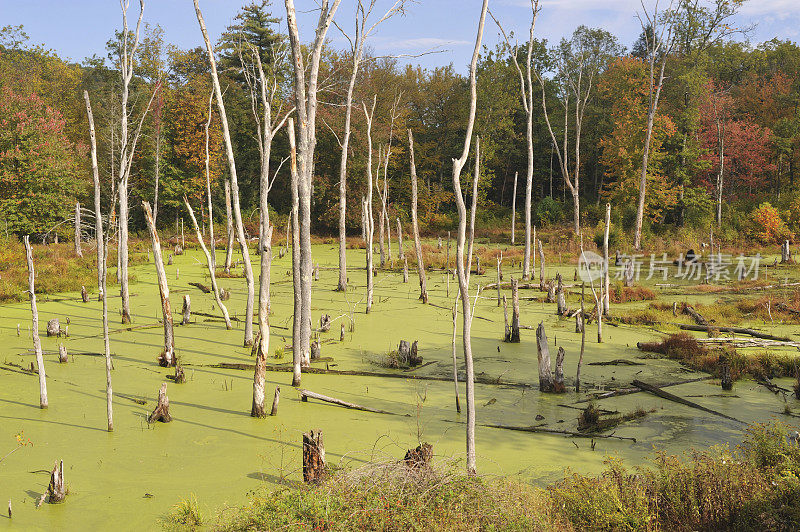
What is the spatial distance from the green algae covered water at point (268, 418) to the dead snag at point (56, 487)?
0.08 meters

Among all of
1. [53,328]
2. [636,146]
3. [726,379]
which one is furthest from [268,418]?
[636,146]

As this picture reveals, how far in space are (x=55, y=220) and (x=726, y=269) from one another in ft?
99.9

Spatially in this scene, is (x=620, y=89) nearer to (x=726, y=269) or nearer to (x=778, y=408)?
(x=726, y=269)

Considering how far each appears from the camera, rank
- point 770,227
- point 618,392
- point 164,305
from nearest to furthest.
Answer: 1. point 618,392
2. point 164,305
3. point 770,227

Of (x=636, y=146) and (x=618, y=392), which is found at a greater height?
(x=636, y=146)

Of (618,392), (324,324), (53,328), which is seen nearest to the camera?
(618,392)

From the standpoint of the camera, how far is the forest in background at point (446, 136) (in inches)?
1265

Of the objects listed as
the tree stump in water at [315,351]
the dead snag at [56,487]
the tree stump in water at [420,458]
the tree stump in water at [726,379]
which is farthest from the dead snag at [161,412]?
the tree stump in water at [726,379]

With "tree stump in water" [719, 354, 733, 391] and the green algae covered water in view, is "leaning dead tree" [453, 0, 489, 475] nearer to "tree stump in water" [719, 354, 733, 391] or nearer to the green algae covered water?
the green algae covered water

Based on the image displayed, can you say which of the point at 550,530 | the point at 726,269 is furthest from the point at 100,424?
the point at 726,269

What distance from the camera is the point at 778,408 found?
10.0 metres

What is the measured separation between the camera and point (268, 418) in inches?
370

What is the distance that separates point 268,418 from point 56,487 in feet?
10.5

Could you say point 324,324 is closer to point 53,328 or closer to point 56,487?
point 53,328
